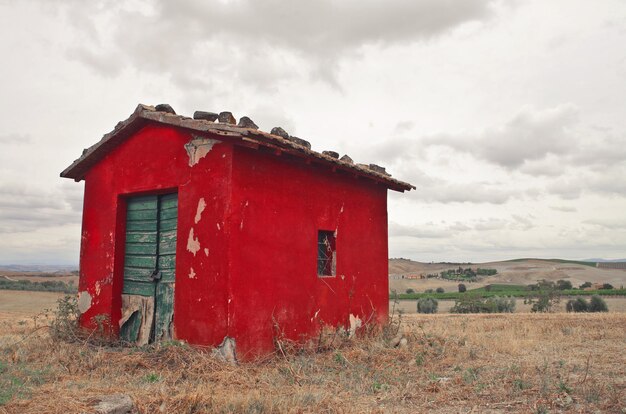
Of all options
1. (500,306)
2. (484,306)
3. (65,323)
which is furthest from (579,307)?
(65,323)

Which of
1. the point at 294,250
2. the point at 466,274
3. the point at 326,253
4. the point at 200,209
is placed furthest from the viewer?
the point at 466,274

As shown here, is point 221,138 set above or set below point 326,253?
above

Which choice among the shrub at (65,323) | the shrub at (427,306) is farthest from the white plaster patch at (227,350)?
the shrub at (427,306)

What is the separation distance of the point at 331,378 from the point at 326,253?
3147 mm

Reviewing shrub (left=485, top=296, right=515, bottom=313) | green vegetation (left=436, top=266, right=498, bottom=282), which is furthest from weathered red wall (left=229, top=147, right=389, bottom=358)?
green vegetation (left=436, top=266, right=498, bottom=282)

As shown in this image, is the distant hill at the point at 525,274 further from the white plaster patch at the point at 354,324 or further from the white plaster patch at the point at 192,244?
the white plaster patch at the point at 192,244

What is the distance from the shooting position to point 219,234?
24.4 feet

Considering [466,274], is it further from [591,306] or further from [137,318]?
[137,318]

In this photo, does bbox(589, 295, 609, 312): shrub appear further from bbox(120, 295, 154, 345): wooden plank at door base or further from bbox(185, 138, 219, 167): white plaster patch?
bbox(185, 138, 219, 167): white plaster patch

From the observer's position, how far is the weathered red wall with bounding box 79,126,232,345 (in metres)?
7.40

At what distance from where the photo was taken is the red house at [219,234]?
743 centimetres

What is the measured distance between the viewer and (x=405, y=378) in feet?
Answer: 22.9

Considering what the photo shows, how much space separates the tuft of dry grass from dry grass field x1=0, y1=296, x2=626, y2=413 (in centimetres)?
1

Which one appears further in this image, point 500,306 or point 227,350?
point 500,306
